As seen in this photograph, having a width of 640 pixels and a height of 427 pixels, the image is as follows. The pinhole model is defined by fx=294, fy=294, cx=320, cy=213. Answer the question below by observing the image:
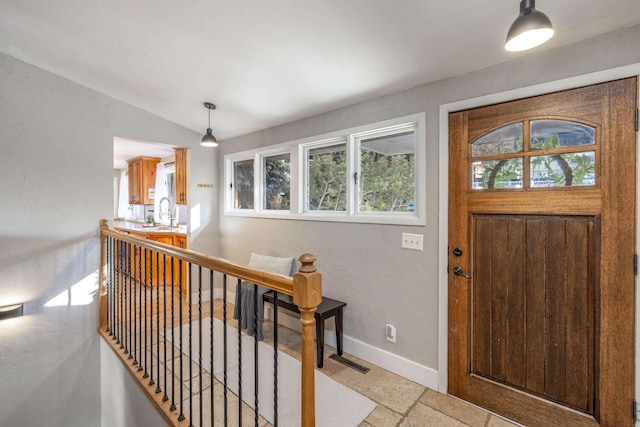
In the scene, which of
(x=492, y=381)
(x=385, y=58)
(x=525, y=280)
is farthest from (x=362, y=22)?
(x=492, y=381)

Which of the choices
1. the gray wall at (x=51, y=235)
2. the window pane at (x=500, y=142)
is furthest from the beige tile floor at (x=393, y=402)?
the window pane at (x=500, y=142)

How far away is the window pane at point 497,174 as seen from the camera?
1.87 metres

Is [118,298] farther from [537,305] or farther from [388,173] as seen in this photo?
[537,305]

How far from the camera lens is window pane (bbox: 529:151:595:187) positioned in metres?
1.65

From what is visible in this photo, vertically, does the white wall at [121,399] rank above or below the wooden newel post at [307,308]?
below

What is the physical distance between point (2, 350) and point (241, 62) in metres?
3.50

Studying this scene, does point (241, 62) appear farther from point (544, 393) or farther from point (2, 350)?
point (2, 350)

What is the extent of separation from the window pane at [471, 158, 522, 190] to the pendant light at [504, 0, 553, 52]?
32.2 inches

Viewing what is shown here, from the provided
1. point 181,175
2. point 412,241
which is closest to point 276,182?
point 181,175

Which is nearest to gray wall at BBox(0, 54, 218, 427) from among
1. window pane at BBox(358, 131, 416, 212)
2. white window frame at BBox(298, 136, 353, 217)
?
white window frame at BBox(298, 136, 353, 217)

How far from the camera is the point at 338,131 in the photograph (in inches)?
110

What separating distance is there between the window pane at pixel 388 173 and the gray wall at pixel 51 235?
111 inches

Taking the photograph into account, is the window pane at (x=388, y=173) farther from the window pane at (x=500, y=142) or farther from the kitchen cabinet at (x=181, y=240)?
the kitchen cabinet at (x=181, y=240)

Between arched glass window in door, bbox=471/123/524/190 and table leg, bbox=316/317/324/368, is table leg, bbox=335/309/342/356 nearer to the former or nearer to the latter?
table leg, bbox=316/317/324/368
